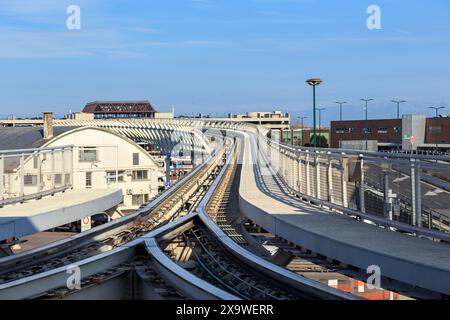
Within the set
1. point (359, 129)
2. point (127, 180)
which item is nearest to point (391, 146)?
point (359, 129)

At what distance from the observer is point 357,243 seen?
8320mm

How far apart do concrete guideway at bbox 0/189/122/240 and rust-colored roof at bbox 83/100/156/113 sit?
162 metres

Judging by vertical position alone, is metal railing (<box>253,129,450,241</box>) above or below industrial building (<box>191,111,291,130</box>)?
below

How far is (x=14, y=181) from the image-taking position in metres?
14.5

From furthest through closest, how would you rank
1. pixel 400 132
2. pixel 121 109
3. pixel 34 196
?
pixel 121 109
pixel 400 132
pixel 34 196

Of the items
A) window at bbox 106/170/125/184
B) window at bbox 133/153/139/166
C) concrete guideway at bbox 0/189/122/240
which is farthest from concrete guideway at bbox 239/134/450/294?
window at bbox 133/153/139/166

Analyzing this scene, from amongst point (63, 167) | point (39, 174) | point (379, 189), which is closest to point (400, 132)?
point (63, 167)

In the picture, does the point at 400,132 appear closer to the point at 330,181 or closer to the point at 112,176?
the point at 112,176

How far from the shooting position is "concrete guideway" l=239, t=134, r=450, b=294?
6.77 metres

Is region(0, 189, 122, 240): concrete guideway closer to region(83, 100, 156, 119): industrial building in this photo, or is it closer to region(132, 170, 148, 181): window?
region(132, 170, 148, 181): window

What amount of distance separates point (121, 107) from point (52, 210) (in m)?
A: 171

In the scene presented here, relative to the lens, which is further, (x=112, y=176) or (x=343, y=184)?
(x=112, y=176)

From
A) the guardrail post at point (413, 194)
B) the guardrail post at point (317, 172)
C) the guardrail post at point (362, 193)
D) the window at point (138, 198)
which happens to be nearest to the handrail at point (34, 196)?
the guardrail post at point (317, 172)
